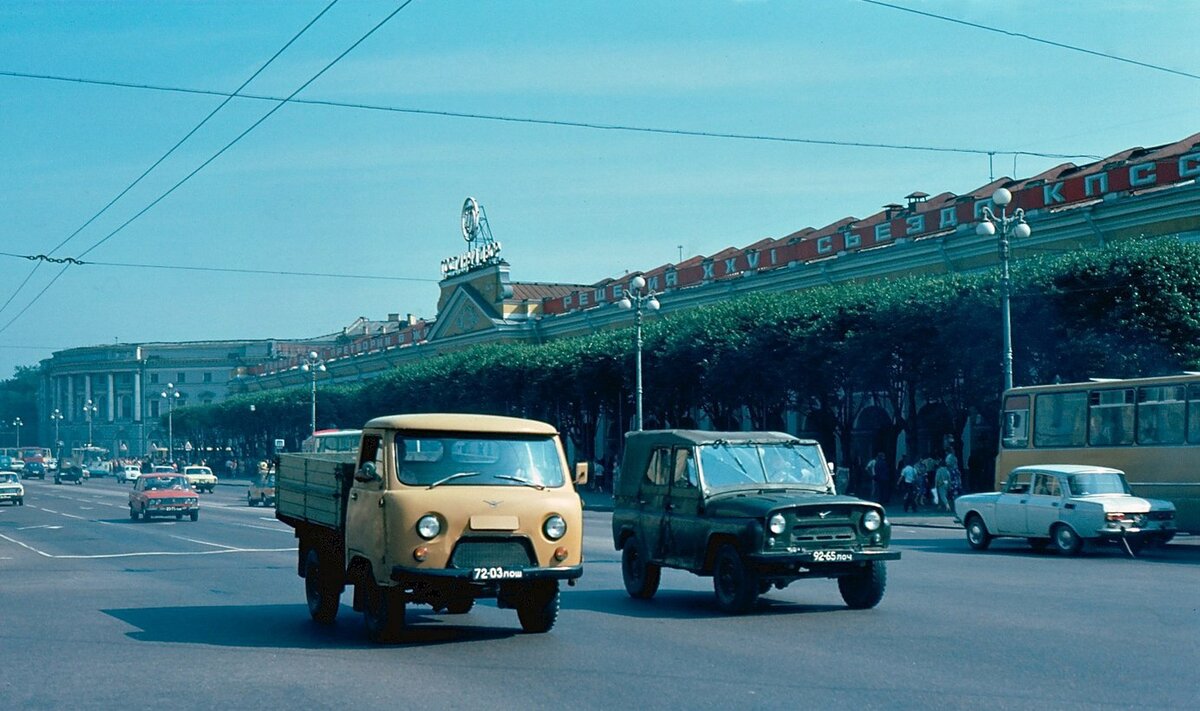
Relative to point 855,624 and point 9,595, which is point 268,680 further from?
point 9,595

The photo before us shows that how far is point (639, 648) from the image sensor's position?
39.9 feet

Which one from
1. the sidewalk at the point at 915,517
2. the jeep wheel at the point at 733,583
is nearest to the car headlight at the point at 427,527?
the jeep wheel at the point at 733,583

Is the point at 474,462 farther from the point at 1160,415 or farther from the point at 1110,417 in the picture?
the point at 1110,417

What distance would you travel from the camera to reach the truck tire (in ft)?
45.9

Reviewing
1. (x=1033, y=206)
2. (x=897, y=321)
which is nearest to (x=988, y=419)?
(x=897, y=321)

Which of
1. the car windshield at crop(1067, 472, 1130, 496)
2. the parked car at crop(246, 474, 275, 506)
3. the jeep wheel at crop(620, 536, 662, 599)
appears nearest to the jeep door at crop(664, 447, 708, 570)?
the jeep wheel at crop(620, 536, 662, 599)

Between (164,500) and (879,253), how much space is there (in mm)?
25526

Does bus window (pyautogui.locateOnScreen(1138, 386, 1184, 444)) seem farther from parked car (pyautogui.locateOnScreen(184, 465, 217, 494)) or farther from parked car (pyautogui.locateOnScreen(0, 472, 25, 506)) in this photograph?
parked car (pyautogui.locateOnScreen(184, 465, 217, 494))

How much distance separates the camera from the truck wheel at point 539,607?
514 inches

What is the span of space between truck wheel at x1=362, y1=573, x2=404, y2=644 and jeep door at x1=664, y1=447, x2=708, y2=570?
3.66m

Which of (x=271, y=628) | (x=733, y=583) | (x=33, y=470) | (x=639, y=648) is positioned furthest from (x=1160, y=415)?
(x=33, y=470)

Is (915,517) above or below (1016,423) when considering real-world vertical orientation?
below

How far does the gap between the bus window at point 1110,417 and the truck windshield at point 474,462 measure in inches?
669

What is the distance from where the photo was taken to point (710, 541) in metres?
15.0
